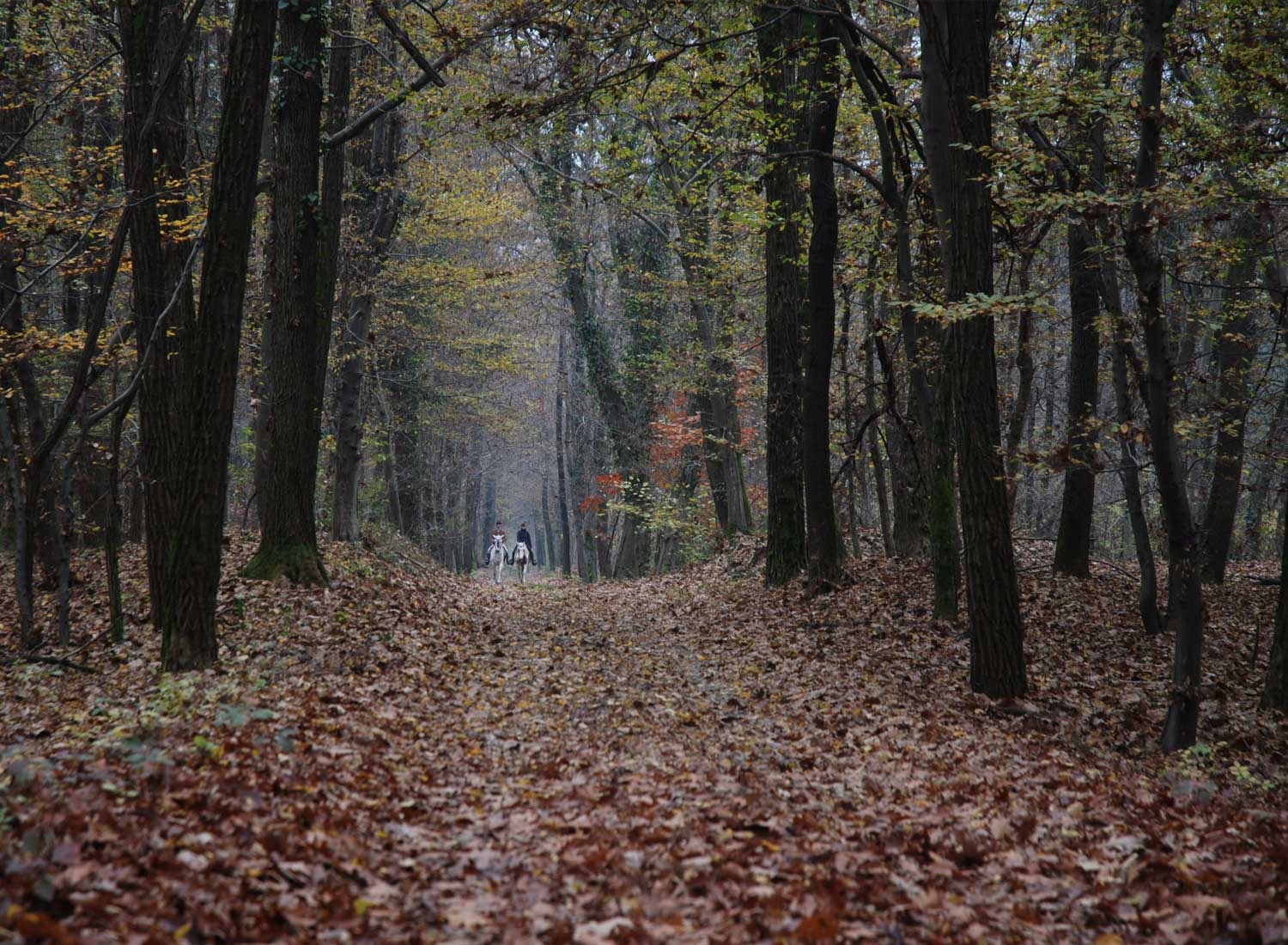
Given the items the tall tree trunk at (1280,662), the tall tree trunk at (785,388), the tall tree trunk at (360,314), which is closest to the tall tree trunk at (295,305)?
the tall tree trunk at (360,314)

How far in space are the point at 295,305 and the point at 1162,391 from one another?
10.4m

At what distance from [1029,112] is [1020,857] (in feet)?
20.7

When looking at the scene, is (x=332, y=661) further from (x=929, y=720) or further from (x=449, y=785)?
(x=929, y=720)

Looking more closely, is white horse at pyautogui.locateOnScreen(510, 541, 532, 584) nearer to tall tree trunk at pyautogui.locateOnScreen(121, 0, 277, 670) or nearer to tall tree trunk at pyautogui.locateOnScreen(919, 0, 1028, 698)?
tall tree trunk at pyautogui.locateOnScreen(121, 0, 277, 670)

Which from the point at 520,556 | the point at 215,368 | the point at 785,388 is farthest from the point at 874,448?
the point at 520,556

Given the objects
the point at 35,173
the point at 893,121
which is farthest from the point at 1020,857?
the point at 35,173

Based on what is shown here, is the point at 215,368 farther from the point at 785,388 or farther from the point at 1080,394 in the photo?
the point at 1080,394

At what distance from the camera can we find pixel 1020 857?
4680 millimetres

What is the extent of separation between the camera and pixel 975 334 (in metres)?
8.27

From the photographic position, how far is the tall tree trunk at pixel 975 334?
8211mm

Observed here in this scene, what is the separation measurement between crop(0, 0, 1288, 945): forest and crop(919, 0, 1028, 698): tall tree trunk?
41 mm

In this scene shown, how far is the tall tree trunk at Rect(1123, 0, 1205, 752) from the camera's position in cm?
707

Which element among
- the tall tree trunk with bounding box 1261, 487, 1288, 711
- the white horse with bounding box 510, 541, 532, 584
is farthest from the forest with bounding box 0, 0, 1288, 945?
the white horse with bounding box 510, 541, 532, 584

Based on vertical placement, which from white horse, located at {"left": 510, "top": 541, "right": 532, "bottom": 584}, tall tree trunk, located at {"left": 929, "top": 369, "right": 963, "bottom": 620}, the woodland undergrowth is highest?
tall tree trunk, located at {"left": 929, "top": 369, "right": 963, "bottom": 620}
